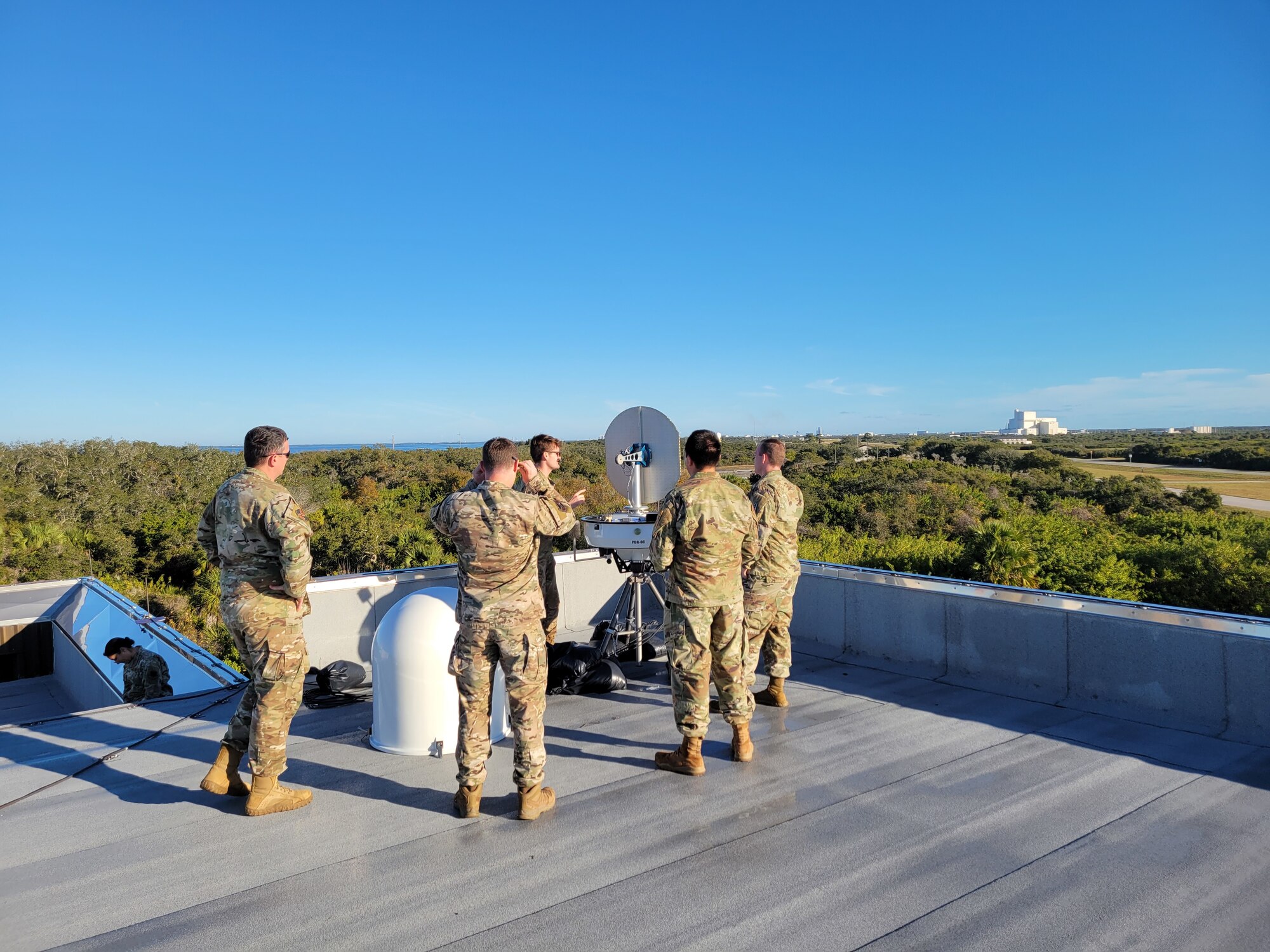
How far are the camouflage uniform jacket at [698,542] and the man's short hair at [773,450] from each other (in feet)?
3.58

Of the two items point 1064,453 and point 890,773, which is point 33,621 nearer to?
point 890,773

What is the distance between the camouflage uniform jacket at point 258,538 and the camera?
3912 millimetres

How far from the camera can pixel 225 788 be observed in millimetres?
4152

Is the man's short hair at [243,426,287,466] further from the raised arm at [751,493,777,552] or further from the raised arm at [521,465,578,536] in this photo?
the raised arm at [751,493,777,552]

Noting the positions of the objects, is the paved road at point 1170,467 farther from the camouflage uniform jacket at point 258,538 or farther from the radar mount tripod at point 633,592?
the camouflage uniform jacket at point 258,538

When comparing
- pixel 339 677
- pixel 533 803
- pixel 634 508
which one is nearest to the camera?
pixel 533 803

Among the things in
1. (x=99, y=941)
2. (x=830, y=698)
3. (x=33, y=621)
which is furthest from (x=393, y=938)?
(x=33, y=621)

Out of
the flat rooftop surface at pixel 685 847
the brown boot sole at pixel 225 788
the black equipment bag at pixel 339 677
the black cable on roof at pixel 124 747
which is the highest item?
the black equipment bag at pixel 339 677

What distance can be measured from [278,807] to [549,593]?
281 centimetres

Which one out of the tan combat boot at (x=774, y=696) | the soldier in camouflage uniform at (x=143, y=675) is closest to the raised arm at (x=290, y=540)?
the soldier in camouflage uniform at (x=143, y=675)

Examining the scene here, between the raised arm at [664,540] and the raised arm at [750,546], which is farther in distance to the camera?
the raised arm at [750,546]

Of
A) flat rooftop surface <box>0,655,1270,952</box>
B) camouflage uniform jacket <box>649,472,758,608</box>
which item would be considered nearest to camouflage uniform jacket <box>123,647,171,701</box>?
flat rooftop surface <box>0,655,1270,952</box>

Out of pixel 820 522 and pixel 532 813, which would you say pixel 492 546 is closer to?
pixel 532 813

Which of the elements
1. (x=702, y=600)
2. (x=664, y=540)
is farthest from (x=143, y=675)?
(x=702, y=600)
